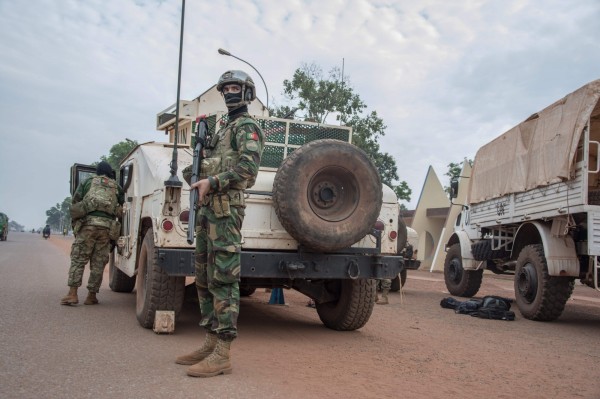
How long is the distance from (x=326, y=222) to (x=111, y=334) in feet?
7.39

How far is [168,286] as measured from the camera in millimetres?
5398

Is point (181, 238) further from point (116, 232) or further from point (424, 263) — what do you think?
point (424, 263)

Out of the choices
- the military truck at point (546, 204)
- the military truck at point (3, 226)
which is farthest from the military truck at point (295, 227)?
the military truck at point (3, 226)

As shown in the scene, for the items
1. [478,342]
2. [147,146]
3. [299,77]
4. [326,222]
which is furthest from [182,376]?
[299,77]

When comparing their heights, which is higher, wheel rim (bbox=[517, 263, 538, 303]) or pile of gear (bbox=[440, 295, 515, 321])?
wheel rim (bbox=[517, 263, 538, 303])

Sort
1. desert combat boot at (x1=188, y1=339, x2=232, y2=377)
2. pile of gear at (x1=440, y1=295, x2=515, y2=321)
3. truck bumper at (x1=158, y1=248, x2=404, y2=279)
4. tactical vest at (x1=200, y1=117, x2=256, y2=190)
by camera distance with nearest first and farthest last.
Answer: desert combat boot at (x1=188, y1=339, x2=232, y2=377), tactical vest at (x1=200, y1=117, x2=256, y2=190), truck bumper at (x1=158, y1=248, x2=404, y2=279), pile of gear at (x1=440, y1=295, x2=515, y2=321)

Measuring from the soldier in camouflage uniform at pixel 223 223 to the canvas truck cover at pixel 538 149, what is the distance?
17.9 ft

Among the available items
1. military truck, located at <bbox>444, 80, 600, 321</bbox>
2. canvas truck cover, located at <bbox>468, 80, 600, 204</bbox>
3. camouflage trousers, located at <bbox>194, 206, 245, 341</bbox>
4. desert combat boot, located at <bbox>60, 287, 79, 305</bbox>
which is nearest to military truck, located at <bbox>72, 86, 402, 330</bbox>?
camouflage trousers, located at <bbox>194, 206, 245, 341</bbox>

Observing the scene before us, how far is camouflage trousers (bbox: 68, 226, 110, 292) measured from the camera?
727 cm

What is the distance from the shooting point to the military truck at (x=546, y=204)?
26.0ft

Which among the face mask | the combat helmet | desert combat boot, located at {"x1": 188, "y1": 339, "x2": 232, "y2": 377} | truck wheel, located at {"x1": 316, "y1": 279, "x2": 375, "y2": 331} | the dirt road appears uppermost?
the combat helmet

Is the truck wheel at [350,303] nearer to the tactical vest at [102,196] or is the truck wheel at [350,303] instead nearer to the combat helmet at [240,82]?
the combat helmet at [240,82]

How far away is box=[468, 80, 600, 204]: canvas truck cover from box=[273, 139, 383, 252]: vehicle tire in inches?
154

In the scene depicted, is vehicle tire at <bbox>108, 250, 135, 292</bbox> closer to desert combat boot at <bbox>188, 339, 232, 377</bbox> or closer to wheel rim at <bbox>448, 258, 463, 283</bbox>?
desert combat boot at <bbox>188, 339, 232, 377</bbox>
